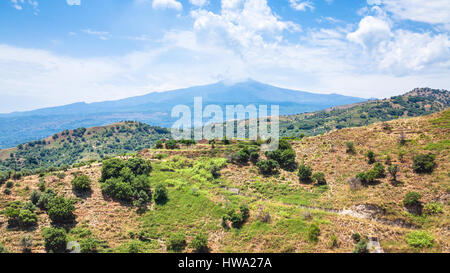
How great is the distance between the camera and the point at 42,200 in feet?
108

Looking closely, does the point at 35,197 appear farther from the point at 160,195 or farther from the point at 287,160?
the point at 287,160

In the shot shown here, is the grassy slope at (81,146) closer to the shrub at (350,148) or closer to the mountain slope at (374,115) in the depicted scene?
the mountain slope at (374,115)

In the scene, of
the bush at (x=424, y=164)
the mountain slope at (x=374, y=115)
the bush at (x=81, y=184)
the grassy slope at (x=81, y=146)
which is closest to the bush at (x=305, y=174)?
the bush at (x=424, y=164)

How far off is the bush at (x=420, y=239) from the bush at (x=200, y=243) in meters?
20.7

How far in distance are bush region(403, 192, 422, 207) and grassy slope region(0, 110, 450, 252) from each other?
1.14m

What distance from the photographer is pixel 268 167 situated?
44.4 metres

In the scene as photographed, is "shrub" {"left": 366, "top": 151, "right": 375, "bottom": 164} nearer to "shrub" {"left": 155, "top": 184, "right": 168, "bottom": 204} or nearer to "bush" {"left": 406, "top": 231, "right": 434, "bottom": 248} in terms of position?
"bush" {"left": 406, "top": 231, "right": 434, "bottom": 248}

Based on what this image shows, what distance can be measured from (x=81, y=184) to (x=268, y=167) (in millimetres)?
29089

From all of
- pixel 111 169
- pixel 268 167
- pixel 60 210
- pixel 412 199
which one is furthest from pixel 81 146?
pixel 412 199

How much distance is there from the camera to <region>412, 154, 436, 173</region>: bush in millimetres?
34625

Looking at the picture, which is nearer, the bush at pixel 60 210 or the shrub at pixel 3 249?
the shrub at pixel 3 249

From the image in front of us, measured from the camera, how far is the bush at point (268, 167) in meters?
44.4
